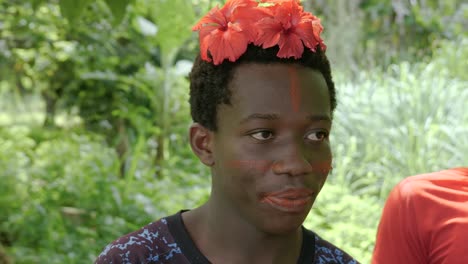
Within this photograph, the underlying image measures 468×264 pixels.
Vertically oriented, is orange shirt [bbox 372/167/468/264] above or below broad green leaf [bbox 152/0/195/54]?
below

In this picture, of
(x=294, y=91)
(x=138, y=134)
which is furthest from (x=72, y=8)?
(x=138, y=134)

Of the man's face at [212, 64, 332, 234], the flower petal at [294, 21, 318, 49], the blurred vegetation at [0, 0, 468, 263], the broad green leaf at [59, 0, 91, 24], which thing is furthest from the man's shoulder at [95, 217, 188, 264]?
the blurred vegetation at [0, 0, 468, 263]

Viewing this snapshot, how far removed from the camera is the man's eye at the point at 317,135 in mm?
1574

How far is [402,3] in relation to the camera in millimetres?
11086

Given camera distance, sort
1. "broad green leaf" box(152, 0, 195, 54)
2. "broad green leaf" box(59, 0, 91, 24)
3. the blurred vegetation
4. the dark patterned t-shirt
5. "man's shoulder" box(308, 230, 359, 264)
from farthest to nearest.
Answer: "broad green leaf" box(152, 0, 195, 54) < the blurred vegetation < "broad green leaf" box(59, 0, 91, 24) < "man's shoulder" box(308, 230, 359, 264) < the dark patterned t-shirt

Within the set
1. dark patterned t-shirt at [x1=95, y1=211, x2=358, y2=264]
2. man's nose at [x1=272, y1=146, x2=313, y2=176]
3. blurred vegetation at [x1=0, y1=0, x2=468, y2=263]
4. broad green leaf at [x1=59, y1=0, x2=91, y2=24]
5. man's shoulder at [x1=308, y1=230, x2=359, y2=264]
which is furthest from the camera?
blurred vegetation at [x1=0, y1=0, x2=468, y2=263]

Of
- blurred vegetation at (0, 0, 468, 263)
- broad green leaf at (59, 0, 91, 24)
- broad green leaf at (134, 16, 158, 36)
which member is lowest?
blurred vegetation at (0, 0, 468, 263)

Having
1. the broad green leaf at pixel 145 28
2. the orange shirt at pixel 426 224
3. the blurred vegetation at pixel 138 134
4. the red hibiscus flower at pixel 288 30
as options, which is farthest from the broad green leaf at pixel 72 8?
the broad green leaf at pixel 145 28

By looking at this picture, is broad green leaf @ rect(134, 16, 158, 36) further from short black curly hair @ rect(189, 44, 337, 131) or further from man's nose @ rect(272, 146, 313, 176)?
man's nose @ rect(272, 146, 313, 176)

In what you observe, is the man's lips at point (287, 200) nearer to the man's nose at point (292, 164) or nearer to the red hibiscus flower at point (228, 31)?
the man's nose at point (292, 164)

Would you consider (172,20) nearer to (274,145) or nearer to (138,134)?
(138,134)

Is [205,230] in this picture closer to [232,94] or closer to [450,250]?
[232,94]

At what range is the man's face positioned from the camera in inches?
60.4

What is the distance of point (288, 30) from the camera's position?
161 cm
